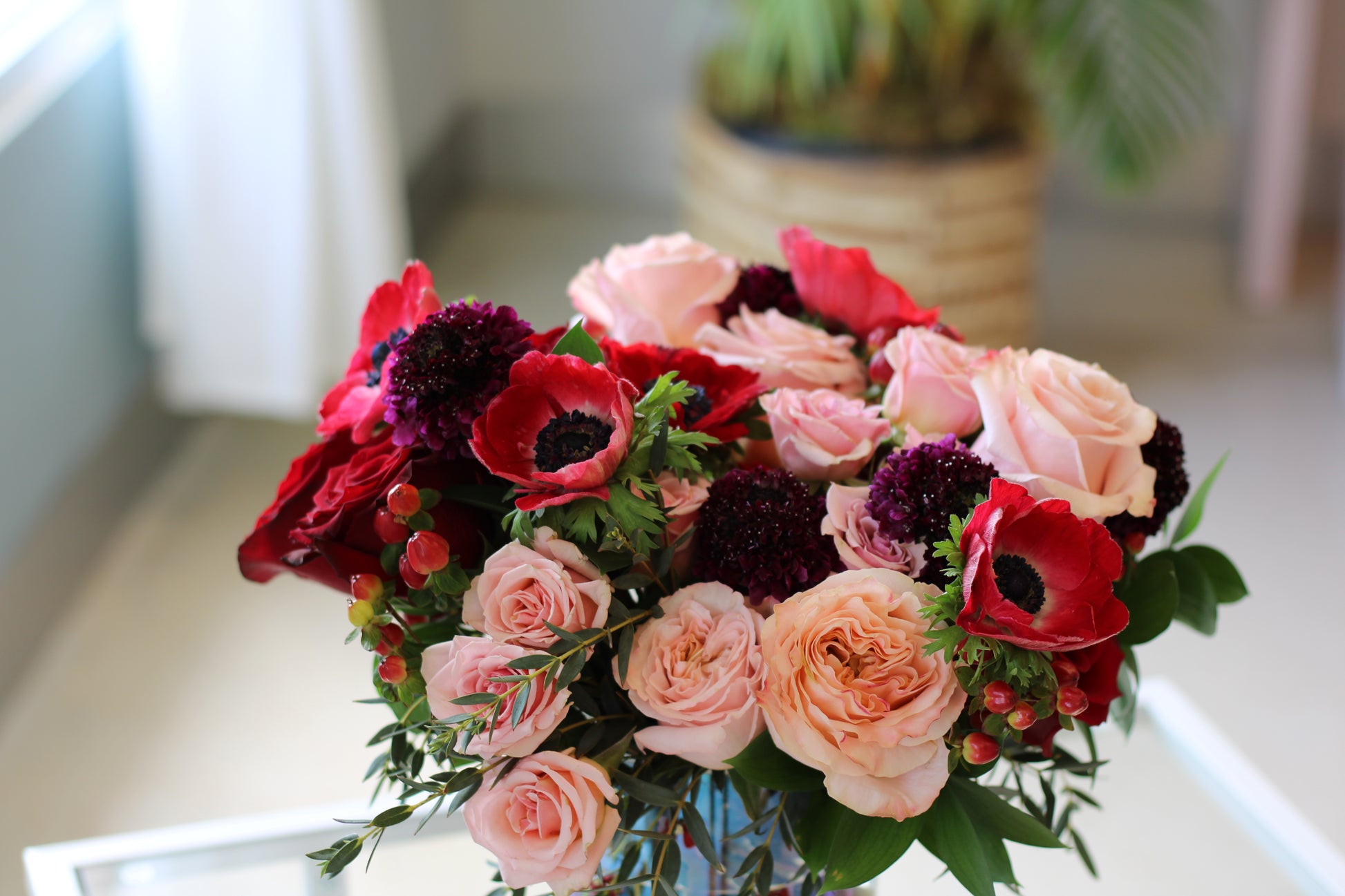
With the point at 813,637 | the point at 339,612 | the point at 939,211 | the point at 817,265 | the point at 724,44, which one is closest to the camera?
the point at 813,637

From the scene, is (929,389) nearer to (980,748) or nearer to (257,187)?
(980,748)

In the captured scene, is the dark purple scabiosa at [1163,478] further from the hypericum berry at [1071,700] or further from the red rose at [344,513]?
the red rose at [344,513]

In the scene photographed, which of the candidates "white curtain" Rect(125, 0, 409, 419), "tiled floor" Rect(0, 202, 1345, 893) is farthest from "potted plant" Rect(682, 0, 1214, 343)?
"white curtain" Rect(125, 0, 409, 419)

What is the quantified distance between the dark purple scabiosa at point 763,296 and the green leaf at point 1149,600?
0.20 meters

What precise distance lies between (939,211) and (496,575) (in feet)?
5.19

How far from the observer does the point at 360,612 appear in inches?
19.1

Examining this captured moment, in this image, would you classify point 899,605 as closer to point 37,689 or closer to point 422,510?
point 422,510

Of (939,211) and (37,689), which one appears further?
(939,211)

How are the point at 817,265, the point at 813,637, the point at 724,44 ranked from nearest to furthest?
the point at 813,637
the point at 817,265
the point at 724,44

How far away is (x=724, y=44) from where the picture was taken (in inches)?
85.4

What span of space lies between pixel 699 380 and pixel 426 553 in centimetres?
14

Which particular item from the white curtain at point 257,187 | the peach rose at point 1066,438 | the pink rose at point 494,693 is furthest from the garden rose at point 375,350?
the white curtain at point 257,187

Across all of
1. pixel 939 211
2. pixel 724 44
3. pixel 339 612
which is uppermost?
pixel 724 44

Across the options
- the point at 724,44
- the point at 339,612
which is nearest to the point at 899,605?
the point at 339,612
